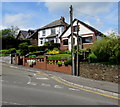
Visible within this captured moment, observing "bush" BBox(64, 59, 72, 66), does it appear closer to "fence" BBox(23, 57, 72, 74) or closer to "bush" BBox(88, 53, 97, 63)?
"fence" BBox(23, 57, 72, 74)

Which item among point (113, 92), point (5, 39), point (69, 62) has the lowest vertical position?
point (113, 92)

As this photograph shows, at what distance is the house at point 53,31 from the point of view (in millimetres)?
37478

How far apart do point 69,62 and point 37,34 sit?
3251 cm

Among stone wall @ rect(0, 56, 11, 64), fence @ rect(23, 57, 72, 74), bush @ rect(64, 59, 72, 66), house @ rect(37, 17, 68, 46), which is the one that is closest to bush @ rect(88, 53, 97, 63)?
bush @ rect(64, 59, 72, 66)

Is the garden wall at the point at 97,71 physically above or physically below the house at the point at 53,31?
below

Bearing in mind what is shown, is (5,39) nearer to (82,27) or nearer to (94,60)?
(82,27)

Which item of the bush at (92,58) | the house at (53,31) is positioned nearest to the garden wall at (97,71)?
the bush at (92,58)

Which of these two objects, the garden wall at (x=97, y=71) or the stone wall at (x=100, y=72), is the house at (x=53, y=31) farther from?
the stone wall at (x=100, y=72)

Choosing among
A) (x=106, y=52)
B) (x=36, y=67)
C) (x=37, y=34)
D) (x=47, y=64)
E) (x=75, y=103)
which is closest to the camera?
(x=75, y=103)

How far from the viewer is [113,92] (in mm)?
7680

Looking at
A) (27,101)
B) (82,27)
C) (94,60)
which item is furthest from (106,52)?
(82,27)

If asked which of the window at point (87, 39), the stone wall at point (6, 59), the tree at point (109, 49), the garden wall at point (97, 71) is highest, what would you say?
the window at point (87, 39)

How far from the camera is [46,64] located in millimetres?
17281

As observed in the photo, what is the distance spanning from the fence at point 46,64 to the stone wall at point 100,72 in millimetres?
2042
